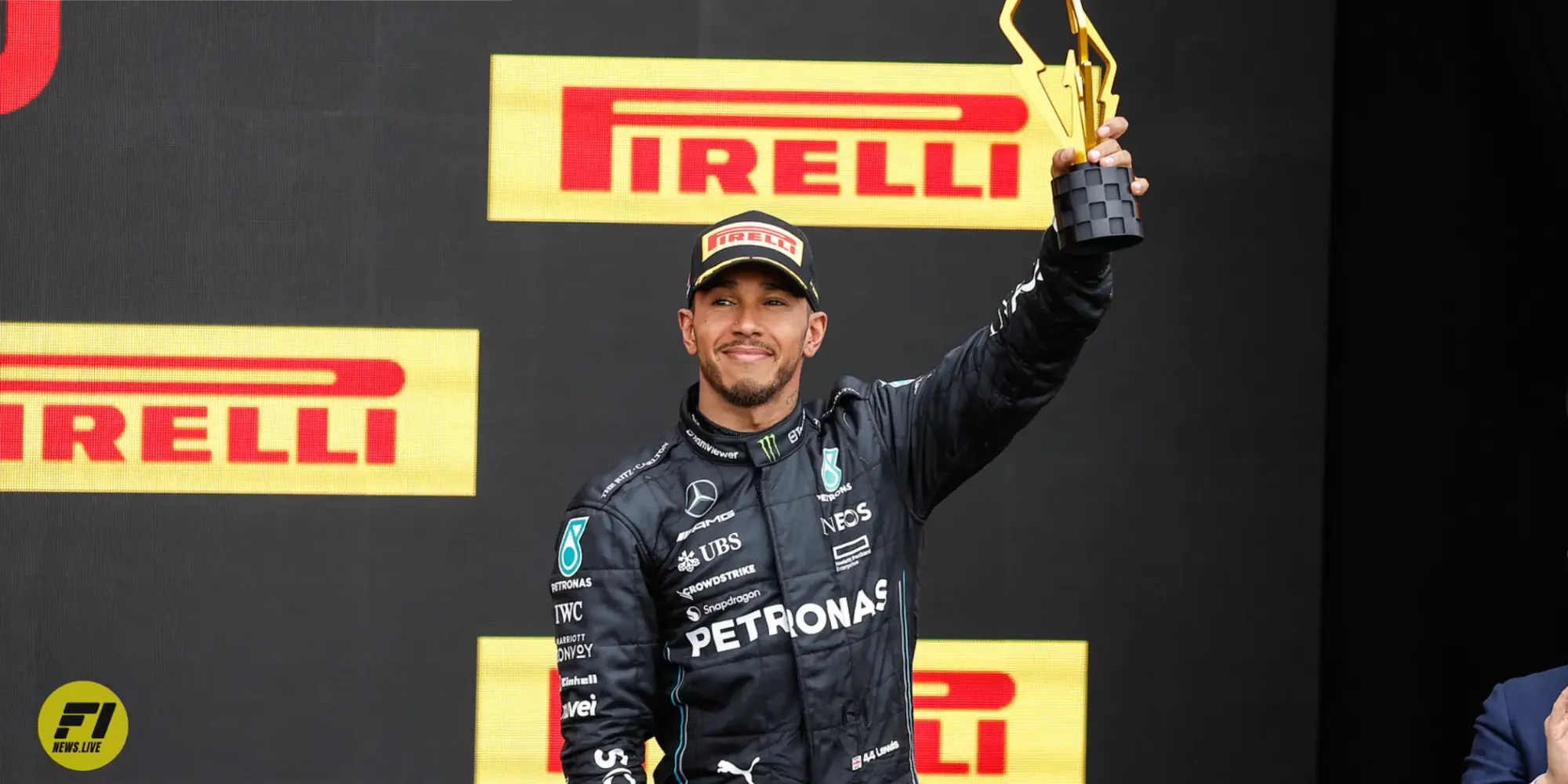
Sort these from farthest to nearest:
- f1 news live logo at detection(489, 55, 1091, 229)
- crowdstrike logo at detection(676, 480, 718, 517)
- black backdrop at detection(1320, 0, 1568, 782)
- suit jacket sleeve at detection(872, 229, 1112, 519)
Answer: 1. f1 news live logo at detection(489, 55, 1091, 229)
2. black backdrop at detection(1320, 0, 1568, 782)
3. crowdstrike logo at detection(676, 480, 718, 517)
4. suit jacket sleeve at detection(872, 229, 1112, 519)

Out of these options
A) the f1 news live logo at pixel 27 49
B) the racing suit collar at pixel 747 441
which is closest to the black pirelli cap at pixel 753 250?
the racing suit collar at pixel 747 441

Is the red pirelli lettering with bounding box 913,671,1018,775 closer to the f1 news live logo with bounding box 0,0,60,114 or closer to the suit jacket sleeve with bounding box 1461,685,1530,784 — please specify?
the suit jacket sleeve with bounding box 1461,685,1530,784

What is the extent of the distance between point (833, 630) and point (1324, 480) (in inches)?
51.0

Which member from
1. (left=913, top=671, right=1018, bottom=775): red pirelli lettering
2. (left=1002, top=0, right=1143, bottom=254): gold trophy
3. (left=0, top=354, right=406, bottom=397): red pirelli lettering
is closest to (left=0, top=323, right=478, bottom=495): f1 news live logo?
(left=0, top=354, right=406, bottom=397): red pirelli lettering

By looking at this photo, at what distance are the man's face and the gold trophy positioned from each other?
1.04 feet

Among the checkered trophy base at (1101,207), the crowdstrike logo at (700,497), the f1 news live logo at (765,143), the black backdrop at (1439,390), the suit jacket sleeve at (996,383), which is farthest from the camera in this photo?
the f1 news live logo at (765,143)

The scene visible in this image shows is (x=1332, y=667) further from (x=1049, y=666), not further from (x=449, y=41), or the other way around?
(x=449, y=41)

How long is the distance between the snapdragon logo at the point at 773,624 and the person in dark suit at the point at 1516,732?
2.21 feet

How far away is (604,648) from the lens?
4.66 ft

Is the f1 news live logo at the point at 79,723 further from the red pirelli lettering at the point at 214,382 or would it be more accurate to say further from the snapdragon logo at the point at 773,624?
the snapdragon logo at the point at 773,624

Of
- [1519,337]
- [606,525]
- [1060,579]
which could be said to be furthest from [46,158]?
[1519,337]

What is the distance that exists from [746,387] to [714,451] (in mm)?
98

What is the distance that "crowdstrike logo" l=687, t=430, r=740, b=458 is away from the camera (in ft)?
4.98

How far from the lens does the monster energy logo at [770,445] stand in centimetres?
151
